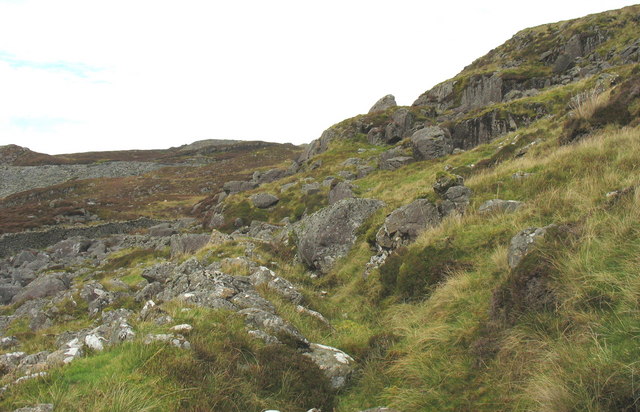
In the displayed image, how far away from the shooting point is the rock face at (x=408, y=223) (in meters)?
11.4

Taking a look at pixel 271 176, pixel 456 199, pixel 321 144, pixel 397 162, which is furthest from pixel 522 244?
pixel 321 144

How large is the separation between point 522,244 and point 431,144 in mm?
25369

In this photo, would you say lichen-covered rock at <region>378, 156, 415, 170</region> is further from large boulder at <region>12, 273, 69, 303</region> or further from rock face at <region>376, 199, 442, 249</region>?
large boulder at <region>12, 273, 69, 303</region>

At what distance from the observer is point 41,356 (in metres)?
7.75

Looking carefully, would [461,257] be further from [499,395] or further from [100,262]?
[100,262]

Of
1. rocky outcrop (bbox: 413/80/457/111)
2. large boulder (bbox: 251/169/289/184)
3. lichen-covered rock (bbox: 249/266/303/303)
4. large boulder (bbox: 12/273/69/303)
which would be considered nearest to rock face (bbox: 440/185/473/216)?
lichen-covered rock (bbox: 249/266/303/303)

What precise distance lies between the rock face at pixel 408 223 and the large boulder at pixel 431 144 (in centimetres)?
1926

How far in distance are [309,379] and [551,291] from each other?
367 cm

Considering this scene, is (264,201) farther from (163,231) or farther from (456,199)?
(456,199)

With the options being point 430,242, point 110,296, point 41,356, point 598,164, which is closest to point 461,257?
point 430,242

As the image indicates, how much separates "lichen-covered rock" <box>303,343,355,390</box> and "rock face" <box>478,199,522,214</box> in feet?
18.2

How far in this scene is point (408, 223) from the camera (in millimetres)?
11734

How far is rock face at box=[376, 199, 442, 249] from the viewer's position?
11.4 meters

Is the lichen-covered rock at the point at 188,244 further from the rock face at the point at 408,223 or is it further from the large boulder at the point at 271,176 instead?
the large boulder at the point at 271,176
